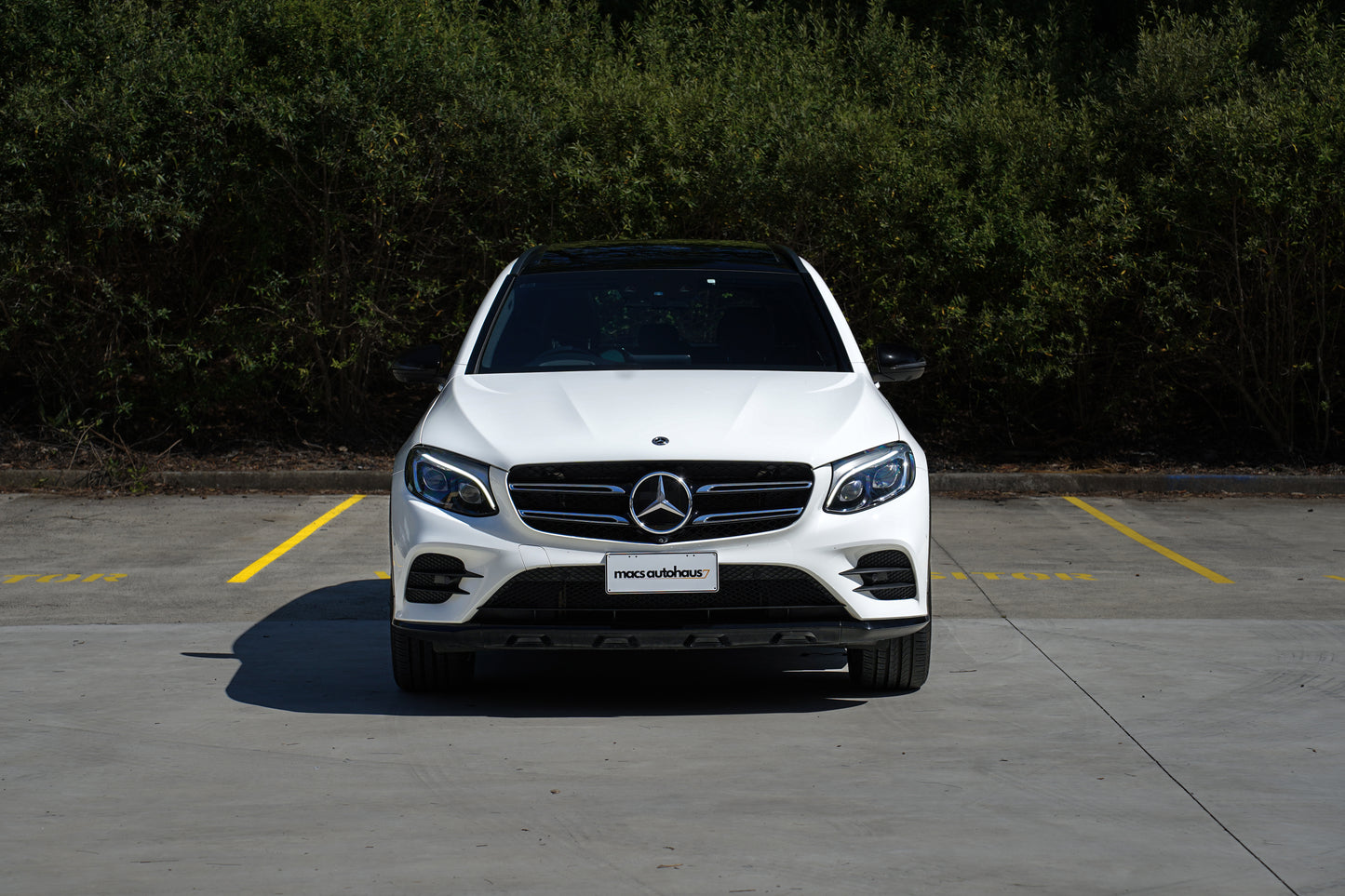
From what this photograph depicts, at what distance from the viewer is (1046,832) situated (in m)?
4.27

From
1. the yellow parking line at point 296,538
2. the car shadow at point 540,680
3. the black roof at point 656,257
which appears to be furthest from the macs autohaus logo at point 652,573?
the yellow parking line at point 296,538

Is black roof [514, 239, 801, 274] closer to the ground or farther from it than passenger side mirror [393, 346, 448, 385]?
farther from it

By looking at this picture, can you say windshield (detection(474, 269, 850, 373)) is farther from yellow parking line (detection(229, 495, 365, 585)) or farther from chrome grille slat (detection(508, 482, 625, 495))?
yellow parking line (detection(229, 495, 365, 585))

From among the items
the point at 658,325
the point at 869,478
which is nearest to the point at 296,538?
the point at 658,325

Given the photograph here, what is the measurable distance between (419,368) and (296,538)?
13.8ft

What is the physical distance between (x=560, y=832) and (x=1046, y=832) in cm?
131

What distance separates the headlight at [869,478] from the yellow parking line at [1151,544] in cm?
371

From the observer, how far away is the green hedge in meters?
13.2

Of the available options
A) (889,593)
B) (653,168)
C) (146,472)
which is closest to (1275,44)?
(653,168)

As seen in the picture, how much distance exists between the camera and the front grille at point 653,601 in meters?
5.37

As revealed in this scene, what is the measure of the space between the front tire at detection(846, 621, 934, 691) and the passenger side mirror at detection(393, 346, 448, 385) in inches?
81.8

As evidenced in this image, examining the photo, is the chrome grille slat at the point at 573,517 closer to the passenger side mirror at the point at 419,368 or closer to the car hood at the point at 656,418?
the car hood at the point at 656,418

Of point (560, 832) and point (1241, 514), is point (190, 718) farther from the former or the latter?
point (1241, 514)

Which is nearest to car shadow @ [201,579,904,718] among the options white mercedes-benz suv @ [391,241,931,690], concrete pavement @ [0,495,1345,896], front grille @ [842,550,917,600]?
concrete pavement @ [0,495,1345,896]
